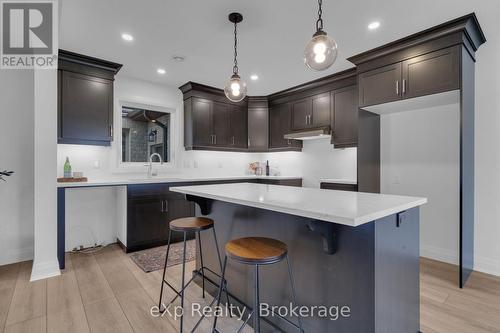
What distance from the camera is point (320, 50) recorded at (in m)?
1.75

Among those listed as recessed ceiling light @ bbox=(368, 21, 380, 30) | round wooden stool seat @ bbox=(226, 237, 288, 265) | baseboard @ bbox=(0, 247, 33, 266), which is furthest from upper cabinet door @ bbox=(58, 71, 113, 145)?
recessed ceiling light @ bbox=(368, 21, 380, 30)

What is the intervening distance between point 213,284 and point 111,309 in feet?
2.77

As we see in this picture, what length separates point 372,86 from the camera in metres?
3.12

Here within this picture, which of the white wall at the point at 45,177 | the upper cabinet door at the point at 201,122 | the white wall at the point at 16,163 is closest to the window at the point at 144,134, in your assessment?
the upper cabinet door at the point at 201,122

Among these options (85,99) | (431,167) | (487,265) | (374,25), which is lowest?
(487,265)

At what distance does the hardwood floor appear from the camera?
6.13 feet

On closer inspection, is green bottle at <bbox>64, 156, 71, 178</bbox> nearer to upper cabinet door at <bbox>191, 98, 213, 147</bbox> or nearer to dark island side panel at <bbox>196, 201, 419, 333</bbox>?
upper cabinet door at <bbox>191, 98, 213, 147</bbox>

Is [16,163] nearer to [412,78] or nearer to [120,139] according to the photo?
[120,139]

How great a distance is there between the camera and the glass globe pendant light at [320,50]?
172 cm

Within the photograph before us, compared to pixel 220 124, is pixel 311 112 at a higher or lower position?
higher

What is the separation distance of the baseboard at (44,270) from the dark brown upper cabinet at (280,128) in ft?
12.5

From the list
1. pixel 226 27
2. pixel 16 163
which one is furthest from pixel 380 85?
pixel 16 163

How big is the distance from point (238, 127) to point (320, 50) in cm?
340

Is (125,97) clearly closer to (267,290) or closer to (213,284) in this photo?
(213,284)
